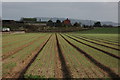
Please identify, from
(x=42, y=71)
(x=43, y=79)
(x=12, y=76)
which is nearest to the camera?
(x=43, y=79)

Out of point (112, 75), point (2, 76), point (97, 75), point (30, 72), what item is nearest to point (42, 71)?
point (30, 72)

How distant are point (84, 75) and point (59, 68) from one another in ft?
5.16

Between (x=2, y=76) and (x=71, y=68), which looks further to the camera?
(x=71, y=68)

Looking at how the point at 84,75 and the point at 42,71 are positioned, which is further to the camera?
the point at 42,71

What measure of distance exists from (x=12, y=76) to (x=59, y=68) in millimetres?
2293

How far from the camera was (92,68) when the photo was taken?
9109mm

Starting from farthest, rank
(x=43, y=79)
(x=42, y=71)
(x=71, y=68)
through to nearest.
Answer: (x=71, y=68), (x=42, y=71), (x=43, y=79)

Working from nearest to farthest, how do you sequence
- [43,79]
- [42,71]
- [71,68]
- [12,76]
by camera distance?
[43,79] < [12,76] < [42,71] < [71,68]

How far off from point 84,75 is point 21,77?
2513mm

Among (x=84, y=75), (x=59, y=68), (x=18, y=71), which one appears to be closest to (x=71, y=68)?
(x=59, y=68)

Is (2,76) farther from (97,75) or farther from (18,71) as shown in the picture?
(97,75)

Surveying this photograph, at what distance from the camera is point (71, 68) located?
356 inches

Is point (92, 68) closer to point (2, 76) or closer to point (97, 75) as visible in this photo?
point (97, 75)

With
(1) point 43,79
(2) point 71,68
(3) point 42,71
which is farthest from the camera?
(2) point 71,68
